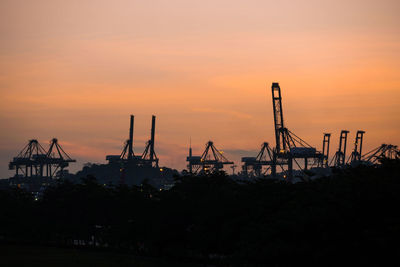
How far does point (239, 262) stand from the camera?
5462cm

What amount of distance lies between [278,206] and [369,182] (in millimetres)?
16070

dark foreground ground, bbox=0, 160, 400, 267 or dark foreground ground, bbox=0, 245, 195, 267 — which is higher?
dark foreground ground, bbox=0, 160, 400, 267

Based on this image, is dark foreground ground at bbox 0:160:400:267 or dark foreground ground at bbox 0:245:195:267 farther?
dark foreground ground at bbox 0:245:195:267

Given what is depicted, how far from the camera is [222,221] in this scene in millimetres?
69938

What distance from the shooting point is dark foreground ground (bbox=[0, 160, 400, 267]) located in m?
45.5

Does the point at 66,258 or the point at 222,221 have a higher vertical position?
the point at 222,221

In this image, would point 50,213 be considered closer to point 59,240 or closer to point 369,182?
point 59,240

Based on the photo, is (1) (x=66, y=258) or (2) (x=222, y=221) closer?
(2) (x=222, y=221)

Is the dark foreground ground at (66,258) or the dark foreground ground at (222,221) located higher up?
the dark foreground ground at (222,221)

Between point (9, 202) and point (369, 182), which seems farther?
point (9, 202)

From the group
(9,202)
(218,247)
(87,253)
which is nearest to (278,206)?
(218,247)

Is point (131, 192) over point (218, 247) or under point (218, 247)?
over

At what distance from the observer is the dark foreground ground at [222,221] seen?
149 ft

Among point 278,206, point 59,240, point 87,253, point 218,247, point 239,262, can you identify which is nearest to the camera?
point 239,262
